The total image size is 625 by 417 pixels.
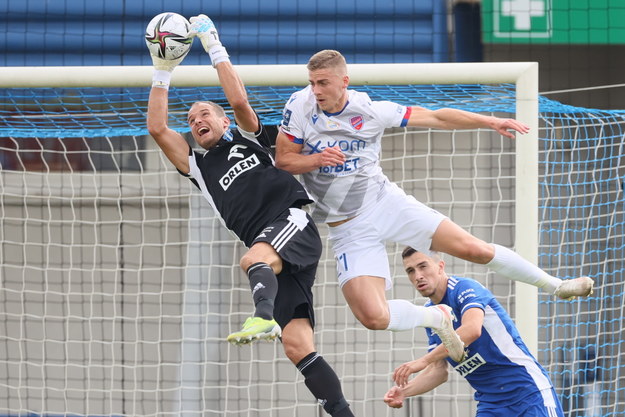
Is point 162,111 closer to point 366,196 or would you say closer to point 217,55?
point 217,55

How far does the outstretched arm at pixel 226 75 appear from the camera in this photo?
208 inches

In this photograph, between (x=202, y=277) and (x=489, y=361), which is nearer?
(x=489, y=361)

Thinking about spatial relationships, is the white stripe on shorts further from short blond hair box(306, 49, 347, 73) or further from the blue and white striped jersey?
the blue and white striped jersey

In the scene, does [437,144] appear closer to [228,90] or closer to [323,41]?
[323,41]

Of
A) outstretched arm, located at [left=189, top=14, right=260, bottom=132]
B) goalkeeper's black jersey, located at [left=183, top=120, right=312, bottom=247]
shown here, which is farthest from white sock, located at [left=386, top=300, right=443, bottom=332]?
outstretched arm, located at [left=189, top=14, right=260, bottom=132]

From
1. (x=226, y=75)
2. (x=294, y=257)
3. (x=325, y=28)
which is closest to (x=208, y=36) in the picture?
(x=226, y=75)

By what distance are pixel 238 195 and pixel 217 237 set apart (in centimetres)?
391

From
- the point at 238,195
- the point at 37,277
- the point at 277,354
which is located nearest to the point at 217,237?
the point at 277,354

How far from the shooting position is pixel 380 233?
18.6 feet

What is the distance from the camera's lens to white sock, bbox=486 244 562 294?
5.56 metres

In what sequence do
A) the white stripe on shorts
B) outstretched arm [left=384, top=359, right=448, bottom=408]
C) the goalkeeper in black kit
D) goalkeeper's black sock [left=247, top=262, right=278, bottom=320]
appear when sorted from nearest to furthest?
goalkeeper's black sock [left=247, top=262, right=278, bottom=320]
the white stripe on shorts
the goalkeeper in black kit
outstretched arm [left=384, top=359, right=448, bottom=408]

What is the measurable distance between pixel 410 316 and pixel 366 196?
2.34ft

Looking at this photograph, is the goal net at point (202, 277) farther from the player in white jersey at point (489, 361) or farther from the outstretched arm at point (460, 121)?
the outstretched arm at point (460, 121)

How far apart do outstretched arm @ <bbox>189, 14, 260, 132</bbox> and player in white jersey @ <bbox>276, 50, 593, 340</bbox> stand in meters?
0.25
